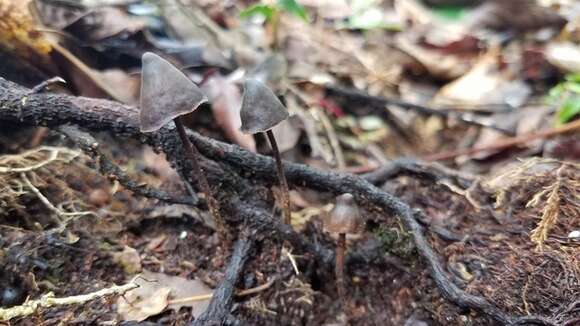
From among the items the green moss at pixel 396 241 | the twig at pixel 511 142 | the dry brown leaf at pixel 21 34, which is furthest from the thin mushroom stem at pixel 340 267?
the dry brown leaf at pixel 21 34

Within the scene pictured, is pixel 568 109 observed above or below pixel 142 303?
below

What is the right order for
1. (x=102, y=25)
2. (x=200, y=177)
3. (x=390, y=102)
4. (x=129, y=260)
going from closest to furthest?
(x=200, y=177), (x=129, y=260), (x=102, y=25), (x=390, y=102)

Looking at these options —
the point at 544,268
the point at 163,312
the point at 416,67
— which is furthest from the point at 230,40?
the point at 544,268

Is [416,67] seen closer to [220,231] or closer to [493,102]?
[493,102]

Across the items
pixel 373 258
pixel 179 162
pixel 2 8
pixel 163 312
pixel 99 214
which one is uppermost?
pixel 2 8

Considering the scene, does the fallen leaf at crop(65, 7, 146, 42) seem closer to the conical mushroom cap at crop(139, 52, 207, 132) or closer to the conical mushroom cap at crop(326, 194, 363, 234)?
the conical mushroom cap at crop(139, 52, 207, 132)

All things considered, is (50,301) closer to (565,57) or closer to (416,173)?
(416,173)

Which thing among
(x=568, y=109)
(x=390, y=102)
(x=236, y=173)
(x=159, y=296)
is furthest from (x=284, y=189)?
(x=568, y=109)

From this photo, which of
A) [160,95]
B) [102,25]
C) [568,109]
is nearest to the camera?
[160,95]
